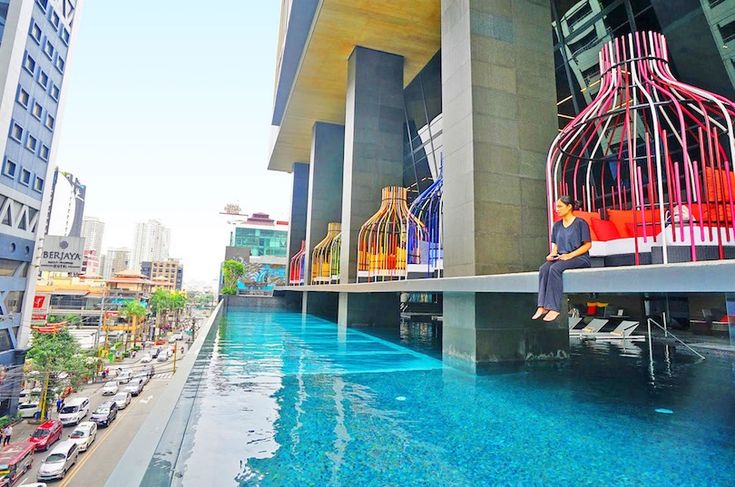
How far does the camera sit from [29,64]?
22.0 meters

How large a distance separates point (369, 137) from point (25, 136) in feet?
73.6

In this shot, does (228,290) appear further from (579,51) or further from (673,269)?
(673,269)

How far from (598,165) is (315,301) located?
40.2ft

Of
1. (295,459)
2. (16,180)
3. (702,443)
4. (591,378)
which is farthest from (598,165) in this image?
(16,180)

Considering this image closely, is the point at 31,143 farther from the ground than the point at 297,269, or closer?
farther from the ground

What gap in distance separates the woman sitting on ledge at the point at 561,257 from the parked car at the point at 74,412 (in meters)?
24.7

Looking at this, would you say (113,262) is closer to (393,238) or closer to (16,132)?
(16,132)

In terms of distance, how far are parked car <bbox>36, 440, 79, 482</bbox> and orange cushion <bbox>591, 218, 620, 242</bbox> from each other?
60.3 ft

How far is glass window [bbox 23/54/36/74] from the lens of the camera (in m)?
21.5

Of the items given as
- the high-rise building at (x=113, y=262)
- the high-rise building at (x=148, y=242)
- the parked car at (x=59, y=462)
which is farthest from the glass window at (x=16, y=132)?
the high-rise building at (x=148, y=242)

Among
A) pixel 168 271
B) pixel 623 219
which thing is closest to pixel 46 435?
pixel 623 219

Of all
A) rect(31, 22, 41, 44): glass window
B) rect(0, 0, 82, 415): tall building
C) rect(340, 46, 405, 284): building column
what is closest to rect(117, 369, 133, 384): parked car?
rect(0, 0, 82, 415): tall building

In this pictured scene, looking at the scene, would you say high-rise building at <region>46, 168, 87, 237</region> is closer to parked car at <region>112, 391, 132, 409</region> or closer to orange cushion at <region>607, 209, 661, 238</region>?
parked car at <region>112, 391, 132, 409</region>

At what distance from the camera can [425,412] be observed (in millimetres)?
3406
